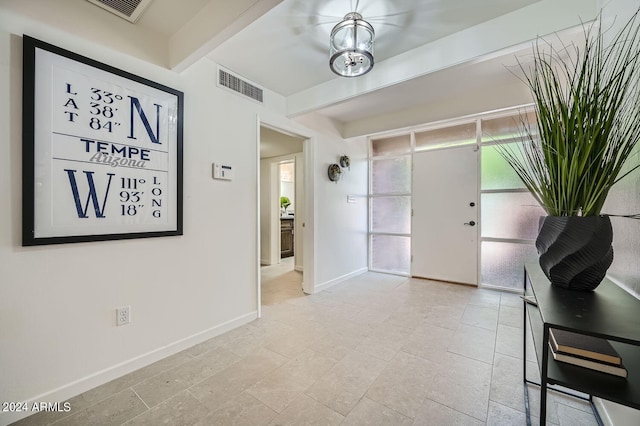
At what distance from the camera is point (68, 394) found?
1.53m

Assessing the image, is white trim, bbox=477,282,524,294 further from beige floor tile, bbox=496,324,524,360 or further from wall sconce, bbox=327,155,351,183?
wall sconce, bbox=327,155,351,183

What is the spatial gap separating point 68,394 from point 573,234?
2.69m

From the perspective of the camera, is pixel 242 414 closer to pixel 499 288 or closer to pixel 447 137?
pixel 499 288

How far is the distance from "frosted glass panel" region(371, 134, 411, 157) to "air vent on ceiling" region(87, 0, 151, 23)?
3.57 metres

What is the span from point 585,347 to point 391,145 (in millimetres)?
3838

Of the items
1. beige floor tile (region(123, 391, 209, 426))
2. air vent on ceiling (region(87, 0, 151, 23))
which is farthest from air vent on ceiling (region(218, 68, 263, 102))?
beige floor tile (region(123, 391, 209, 426))

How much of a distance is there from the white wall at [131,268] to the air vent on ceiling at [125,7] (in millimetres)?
229

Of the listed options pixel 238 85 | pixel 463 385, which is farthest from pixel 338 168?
pixel 463 385

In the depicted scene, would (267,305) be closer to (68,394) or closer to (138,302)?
(138,302)

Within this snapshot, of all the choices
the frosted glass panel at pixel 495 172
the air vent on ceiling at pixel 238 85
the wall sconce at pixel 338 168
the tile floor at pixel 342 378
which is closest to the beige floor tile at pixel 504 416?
the tile floor at pixel 342 378

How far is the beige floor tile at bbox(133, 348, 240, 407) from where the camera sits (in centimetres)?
157

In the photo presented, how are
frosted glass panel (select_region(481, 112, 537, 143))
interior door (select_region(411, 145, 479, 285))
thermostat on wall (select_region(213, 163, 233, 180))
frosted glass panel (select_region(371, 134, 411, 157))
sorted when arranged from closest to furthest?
thermostat on wall (select_region(213, 163, 233, 180)) < frosted glass panel (select_region(481, 112, 537, 143)) < interior door (select_region(411, 145, 479, 285)) < frosted glass panel (select_region(371, 134, 411, 157))

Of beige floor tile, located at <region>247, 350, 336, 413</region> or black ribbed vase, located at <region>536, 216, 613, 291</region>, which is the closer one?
black ribbed vase, located at <region>536, 216, 613, 291</region>

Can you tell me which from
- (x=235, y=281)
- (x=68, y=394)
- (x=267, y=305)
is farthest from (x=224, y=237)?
(x=68, y=394)
